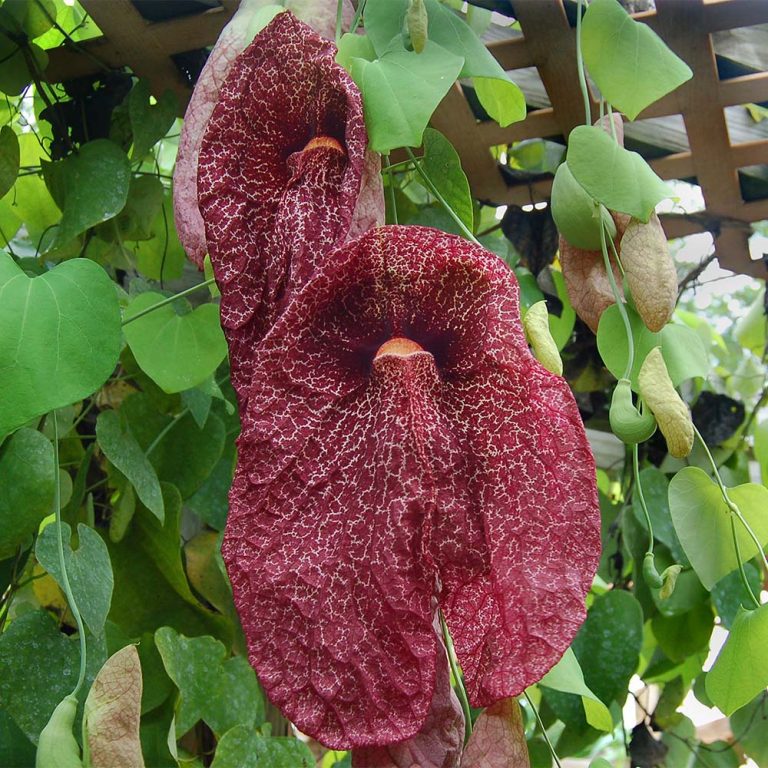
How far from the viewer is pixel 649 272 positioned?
0.61 m

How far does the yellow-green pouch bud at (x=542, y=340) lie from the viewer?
53 cm

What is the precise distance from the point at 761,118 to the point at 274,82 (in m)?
0.73

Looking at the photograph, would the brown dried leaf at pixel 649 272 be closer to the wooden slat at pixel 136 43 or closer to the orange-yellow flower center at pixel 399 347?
the orange-yellow flower center at pixel 399 347

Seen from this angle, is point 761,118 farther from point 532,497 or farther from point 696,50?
point 532,497

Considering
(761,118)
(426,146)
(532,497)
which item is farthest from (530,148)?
(532,497)

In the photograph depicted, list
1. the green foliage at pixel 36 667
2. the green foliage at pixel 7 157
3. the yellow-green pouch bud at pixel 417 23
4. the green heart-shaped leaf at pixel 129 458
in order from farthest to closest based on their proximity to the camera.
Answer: the green foliage at pixel 7 157 < the green heart-shaped leaf at pixel 129 458 < the green foliage at pixel 36 667 < the yellow-green pouch bud at pixel 417 23

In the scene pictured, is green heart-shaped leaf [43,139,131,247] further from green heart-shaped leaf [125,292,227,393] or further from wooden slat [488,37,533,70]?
wooden slat [488,37,533,70]

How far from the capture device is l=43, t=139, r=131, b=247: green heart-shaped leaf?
2.85 ft

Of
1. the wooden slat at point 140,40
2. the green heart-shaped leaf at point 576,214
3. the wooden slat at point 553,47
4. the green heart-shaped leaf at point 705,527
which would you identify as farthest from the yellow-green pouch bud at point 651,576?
the wooden slat at point 140,40

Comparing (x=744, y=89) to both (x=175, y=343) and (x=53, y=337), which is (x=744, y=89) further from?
(x=53, y=337)

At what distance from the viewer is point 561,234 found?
0.71 m

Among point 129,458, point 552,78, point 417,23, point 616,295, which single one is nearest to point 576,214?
point 616,295

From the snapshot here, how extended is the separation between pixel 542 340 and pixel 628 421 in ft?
0.21

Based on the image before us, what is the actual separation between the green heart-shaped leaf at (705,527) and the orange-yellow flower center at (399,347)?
344 millimetres
